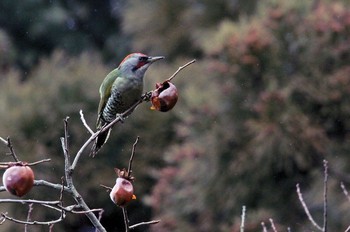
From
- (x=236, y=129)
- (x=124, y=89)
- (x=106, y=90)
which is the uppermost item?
(x=236, y=129)

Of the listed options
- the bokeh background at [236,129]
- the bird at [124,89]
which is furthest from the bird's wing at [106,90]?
the bokeh background at [236,129]

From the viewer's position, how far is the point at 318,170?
320 inches

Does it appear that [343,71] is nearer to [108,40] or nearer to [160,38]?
[160,38]

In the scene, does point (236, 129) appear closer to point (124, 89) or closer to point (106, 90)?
point (106, 90)

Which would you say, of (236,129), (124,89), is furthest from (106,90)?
(236,129)

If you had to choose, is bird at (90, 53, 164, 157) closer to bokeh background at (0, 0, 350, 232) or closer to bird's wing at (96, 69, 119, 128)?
bird's wing at (96, 69, 119, 128)

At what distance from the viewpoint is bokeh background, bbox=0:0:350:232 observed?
7.85 m

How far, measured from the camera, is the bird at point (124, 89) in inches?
132

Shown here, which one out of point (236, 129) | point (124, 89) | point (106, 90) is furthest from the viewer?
point (236, 129)

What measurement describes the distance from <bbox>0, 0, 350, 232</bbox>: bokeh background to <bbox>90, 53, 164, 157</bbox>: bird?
420 cm

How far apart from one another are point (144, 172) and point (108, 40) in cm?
493

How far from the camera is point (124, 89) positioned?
3.39 m

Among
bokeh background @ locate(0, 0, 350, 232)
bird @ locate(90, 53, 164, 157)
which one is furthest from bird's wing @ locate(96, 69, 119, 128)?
bokeh background @ locate(0, 0, 350, 232)

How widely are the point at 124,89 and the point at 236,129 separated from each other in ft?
16.2
